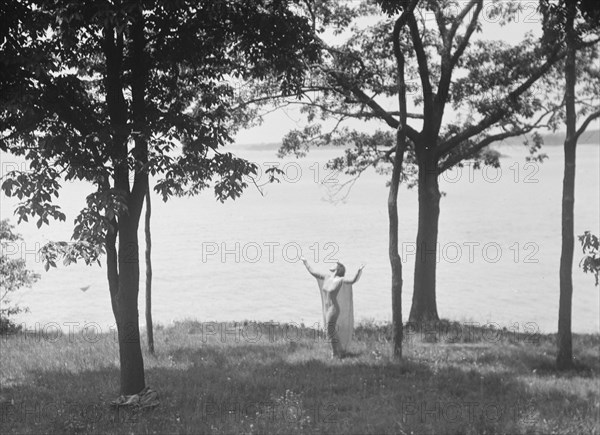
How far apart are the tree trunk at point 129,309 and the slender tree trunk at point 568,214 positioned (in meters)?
8.88

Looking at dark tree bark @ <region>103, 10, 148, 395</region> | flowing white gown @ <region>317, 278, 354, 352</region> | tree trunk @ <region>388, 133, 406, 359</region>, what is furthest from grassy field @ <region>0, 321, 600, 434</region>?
dark tree bark @ <region>103, 10, 148, 395</region>

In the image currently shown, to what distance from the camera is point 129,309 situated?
12930 millimetres

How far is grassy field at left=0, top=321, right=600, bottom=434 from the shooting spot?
38.0 feet

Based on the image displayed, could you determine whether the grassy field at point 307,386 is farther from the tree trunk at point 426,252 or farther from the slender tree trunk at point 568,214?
the tree trunk at point 426,252

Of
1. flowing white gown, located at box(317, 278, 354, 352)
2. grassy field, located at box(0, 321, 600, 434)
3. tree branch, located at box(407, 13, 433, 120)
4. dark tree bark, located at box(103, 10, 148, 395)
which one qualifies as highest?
tree branch, located at box(407, 13, 433, 120)

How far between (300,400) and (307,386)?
1.01m

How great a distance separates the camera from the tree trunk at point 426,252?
71.6ft

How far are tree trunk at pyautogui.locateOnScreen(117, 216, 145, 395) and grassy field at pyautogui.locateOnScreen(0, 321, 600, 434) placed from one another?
636 millimetres

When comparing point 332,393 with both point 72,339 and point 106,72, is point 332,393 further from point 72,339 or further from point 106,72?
point 72,339

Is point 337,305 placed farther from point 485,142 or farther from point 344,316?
point 485,142

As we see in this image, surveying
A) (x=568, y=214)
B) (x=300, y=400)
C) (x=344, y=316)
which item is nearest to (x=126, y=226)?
(x=300, y=400)

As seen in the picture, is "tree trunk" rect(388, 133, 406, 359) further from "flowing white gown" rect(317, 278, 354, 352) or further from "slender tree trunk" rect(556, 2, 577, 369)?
"slender tree trunk" rect(556, 2, 577, 369)

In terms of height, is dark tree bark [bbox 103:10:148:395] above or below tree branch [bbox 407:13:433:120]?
below

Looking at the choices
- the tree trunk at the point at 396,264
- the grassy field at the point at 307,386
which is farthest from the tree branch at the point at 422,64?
the grassy field at the point at 307,386
